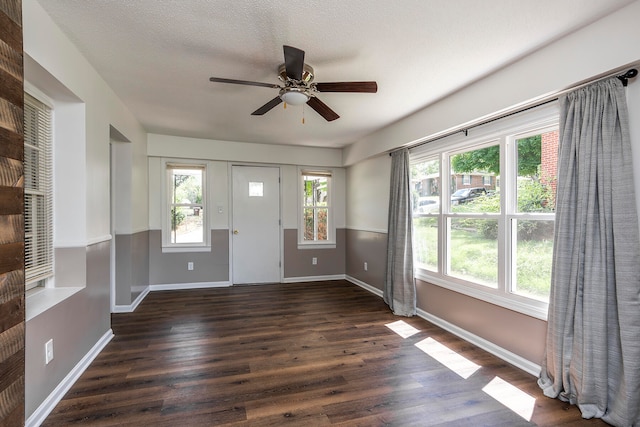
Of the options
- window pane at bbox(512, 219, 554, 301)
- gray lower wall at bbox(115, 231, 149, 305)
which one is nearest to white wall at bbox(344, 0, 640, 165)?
window pane at bbox(512, 219, 554, 301)

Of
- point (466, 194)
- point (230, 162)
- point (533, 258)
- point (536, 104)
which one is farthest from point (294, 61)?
point (230, 162)

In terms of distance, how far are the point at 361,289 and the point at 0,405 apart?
434 cm

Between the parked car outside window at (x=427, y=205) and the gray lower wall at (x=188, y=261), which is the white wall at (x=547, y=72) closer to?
the parked car outside window at (x=427, y=205)

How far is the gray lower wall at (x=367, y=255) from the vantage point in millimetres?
4656

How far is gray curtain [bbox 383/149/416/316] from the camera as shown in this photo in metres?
3.79

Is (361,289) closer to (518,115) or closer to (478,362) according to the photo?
(478,362)

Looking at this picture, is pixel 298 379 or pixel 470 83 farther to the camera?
pixel 470 83

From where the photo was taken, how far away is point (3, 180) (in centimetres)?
124

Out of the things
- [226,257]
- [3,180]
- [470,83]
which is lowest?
[226,257]

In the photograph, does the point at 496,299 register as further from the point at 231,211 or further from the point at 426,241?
the point at 231,211

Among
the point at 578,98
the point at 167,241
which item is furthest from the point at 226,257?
the point at 578,98

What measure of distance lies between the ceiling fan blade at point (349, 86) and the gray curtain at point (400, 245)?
5.78 feet

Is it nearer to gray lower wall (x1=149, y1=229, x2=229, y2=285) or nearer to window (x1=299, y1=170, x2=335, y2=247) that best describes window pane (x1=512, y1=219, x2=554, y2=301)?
window (x1=299, y1=170, x2=335, y2=247)

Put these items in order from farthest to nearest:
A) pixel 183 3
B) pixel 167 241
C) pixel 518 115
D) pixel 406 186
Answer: pixel 167 241 < pixel 406 186 < pixel 518 115 < pixel 183 3
